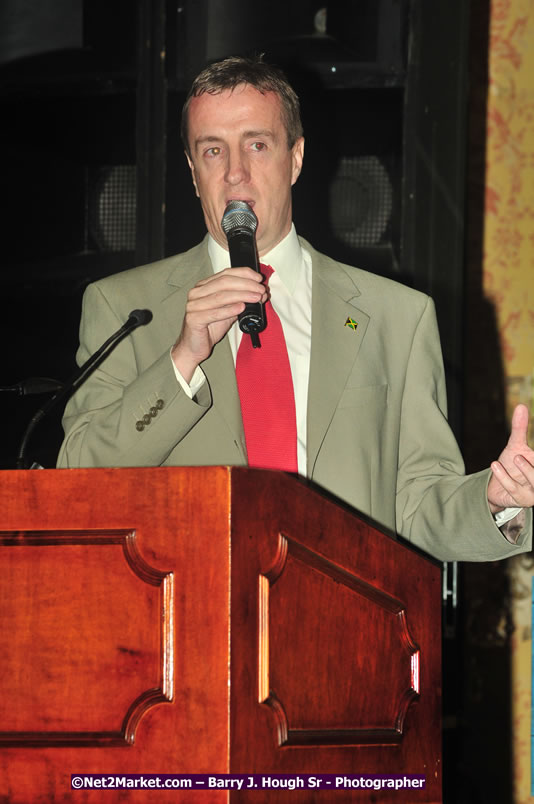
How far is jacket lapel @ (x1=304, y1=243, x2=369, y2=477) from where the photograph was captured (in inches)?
75.7

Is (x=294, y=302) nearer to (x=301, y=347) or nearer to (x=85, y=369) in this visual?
(x=301, y=347)

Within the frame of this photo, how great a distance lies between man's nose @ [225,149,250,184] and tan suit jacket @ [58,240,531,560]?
19cm

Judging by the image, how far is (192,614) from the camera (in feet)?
3.74

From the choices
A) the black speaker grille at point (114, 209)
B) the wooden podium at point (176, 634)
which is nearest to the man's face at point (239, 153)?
the wooden podium at point (176, 634)

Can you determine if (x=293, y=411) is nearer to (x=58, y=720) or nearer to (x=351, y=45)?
(x=58, y=720)

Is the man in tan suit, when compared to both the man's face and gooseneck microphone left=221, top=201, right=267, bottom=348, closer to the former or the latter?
the man's face

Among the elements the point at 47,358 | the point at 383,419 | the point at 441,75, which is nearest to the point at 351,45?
the point at 441,75

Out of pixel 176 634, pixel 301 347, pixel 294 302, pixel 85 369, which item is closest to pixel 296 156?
pixel 294 302

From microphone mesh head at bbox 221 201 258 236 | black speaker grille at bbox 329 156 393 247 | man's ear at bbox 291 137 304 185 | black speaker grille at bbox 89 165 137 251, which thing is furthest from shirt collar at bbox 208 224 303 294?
black speaker grille at bbox 89 165 137 251

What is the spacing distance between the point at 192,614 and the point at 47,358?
2.23m

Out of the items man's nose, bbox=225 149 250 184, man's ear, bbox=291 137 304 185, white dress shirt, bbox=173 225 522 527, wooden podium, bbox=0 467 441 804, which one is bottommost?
wooden podium, bbox=0 467 441 804

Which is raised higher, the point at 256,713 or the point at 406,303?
the point at 406,303

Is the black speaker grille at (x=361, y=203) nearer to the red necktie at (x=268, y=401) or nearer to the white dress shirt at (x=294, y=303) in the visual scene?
the white dress shirt at (x=294, y=303)

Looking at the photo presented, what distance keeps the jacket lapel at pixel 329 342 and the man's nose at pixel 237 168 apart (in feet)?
0.74
